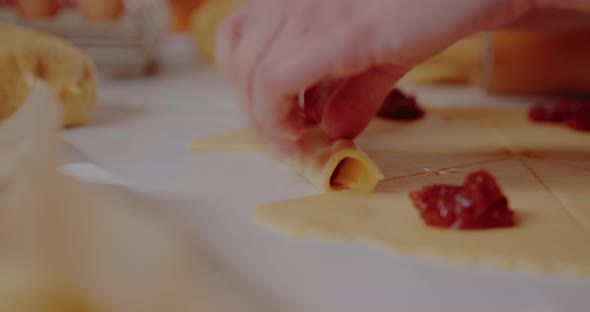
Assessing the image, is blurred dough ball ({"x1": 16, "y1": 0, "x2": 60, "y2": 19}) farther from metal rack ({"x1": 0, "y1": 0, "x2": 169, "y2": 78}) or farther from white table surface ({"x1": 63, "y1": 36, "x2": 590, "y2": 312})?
white table surface ({"x1": 63, "y1": 36, "x2": 590, "y2": 312})

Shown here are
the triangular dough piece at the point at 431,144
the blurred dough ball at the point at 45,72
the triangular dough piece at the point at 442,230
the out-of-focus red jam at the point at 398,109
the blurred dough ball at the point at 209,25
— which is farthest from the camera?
the blurred dough ball at the point at 209,25

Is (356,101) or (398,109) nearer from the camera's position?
(356,101)

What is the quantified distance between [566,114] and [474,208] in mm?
733

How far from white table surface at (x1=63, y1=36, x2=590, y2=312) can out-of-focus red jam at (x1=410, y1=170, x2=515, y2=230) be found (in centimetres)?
10

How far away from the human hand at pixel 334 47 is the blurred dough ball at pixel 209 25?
1264mm

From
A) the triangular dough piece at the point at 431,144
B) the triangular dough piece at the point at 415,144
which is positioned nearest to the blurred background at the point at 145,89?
the triangular dough piece at the point at 415,144

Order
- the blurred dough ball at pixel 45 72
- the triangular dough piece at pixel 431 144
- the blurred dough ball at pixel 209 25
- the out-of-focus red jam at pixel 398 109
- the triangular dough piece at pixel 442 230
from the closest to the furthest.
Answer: the triangular dough piece at pixel 442 230 < the triangular dough piece at pixel 431 144 < the blurred dough ball at pixel 45 72 < the out-of-focus red jam at pixel 398 109 < the blurred dough ball at pixel 209 25

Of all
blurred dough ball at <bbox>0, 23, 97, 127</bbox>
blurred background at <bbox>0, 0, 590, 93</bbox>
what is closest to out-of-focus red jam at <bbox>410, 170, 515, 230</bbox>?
blurred dough ball at <bbox>0, 23, 97, 127</bbox>

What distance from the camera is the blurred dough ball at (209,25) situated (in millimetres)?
2451

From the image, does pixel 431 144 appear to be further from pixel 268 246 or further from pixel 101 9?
pixel 101 9

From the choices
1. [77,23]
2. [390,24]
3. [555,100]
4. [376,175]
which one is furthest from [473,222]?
[77,23]

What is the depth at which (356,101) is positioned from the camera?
115 cm

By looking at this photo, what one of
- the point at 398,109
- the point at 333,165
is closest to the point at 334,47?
the point at 333,165

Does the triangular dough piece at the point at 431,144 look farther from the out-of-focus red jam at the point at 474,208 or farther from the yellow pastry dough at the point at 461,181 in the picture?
the out-of-focus red jam at the point at 474,208
